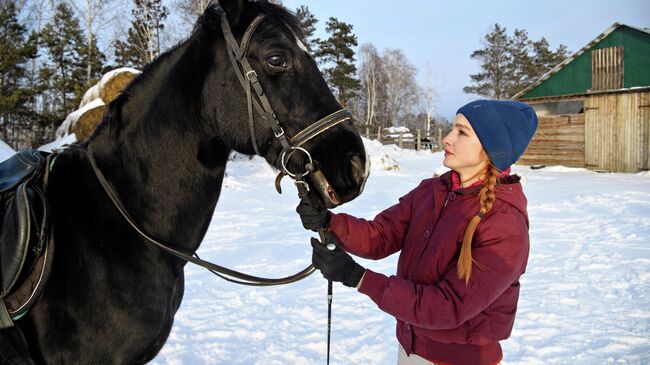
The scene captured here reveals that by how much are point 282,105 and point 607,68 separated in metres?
20.2

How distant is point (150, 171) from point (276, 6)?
1.00 m

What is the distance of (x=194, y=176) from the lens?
186 centimetres

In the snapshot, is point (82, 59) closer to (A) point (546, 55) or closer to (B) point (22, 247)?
(B) point (22, 247)

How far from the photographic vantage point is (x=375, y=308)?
13.9ft

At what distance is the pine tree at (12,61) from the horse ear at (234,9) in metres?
24.2

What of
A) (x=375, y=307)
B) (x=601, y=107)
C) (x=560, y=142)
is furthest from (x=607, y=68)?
(x=375, y=307)

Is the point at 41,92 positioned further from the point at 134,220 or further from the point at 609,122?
the point at 609,122

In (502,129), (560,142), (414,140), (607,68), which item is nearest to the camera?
(502,129)

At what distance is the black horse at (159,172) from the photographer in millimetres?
1621

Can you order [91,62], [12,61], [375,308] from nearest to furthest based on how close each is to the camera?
[375,308], [12,61], [91,62]

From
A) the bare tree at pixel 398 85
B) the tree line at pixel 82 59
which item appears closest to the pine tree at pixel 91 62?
the tree line at pixel 82 59

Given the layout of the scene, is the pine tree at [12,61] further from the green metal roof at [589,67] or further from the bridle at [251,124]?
the green metal roof at [589,67]

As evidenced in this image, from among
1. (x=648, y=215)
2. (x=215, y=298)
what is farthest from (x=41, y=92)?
(x=648, y=215)

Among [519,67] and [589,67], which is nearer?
[589,67]
